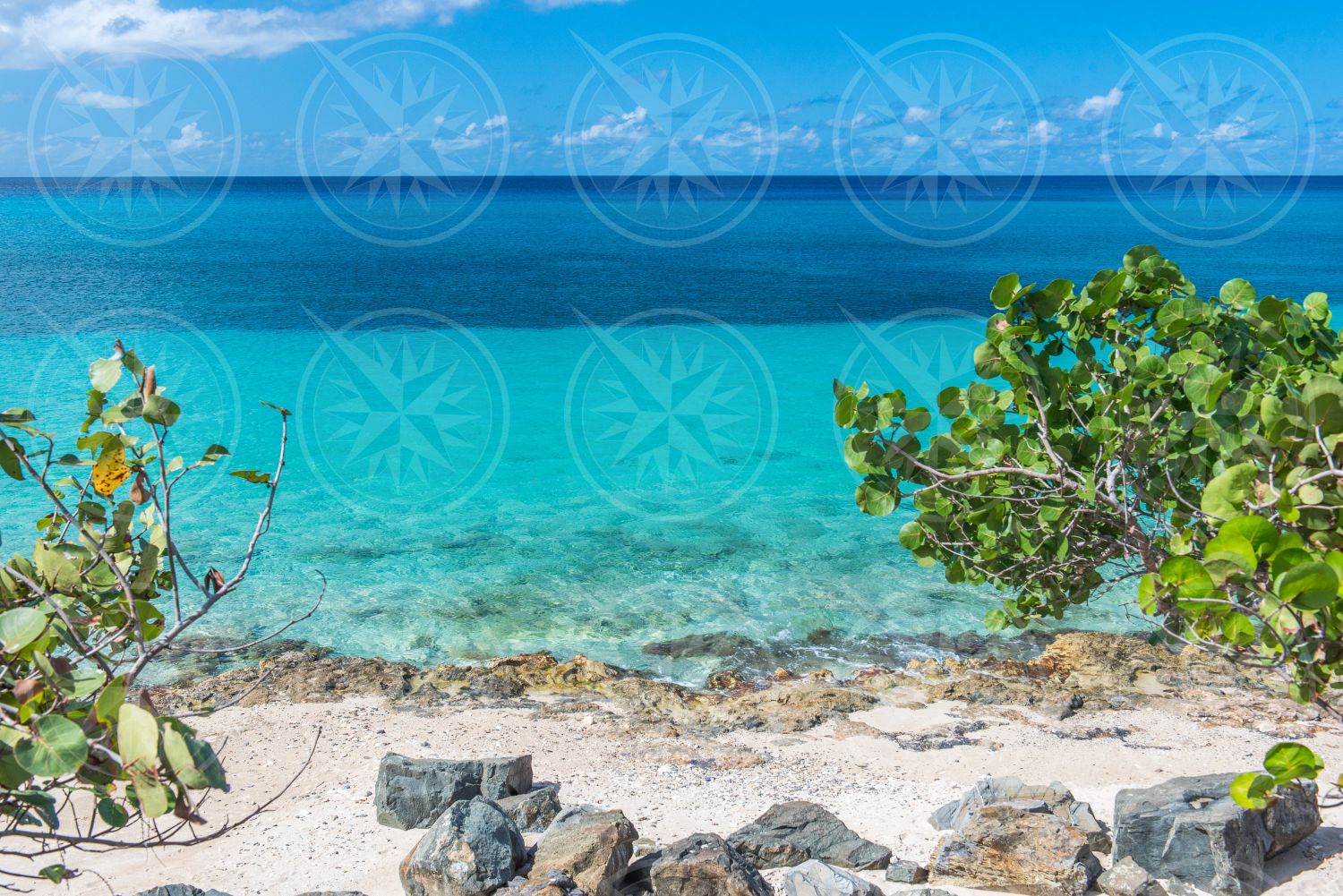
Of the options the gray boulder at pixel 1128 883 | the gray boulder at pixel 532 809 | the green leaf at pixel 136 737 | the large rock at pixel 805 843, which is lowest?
the gray boulder at pixel 532 809

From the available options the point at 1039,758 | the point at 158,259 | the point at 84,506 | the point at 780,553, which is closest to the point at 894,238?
the point at 158,259

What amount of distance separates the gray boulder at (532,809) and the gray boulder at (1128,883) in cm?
→ 283

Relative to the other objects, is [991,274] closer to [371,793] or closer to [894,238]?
[894,238]

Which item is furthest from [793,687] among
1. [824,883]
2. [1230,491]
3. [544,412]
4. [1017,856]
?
[544,412]

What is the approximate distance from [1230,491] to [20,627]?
9.07 feet

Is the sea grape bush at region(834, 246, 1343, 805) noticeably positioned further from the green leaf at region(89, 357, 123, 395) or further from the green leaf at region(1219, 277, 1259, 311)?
the green leaf at region(89, 357, 123, 395)

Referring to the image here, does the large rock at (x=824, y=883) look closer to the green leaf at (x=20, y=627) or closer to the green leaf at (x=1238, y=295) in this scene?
the green leaf at (x=1238, y=295)

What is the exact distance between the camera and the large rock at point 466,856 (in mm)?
4805

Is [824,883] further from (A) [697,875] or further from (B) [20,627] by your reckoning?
(B) [20,627]

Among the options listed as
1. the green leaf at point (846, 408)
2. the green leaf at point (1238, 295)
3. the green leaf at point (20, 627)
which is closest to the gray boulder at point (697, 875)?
the green leaf at point (846, 408)

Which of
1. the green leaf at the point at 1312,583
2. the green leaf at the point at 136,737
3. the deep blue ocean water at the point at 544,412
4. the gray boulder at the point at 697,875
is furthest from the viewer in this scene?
the deep blue ocean water at the point at 544,412

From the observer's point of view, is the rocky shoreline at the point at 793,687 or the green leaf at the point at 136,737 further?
the rocky shoreline at the point at 793,687

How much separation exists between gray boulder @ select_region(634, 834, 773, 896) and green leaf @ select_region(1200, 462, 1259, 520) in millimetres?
2942

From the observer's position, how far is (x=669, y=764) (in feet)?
23.3
